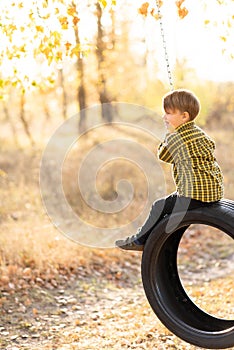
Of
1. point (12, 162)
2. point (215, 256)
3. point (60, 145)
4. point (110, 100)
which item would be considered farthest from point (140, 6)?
point (110, 100)

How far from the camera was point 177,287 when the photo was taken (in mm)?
4746

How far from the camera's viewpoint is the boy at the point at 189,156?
4.18 m

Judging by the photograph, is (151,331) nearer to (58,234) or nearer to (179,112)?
(179,112)

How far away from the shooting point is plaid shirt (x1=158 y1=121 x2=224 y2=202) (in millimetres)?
4176

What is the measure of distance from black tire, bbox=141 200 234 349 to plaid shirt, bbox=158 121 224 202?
13cm

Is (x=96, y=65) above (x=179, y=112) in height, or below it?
above

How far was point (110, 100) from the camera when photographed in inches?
733

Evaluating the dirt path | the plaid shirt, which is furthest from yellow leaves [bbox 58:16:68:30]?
the dirt path

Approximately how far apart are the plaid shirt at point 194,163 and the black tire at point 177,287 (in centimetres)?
13

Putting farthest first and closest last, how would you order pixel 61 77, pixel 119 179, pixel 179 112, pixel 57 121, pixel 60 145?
pixel 57 121 < pixel 61 77 < pixel 60 145 < pixel 119 179 < pixel 179 112

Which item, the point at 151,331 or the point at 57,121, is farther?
the point at 57,121

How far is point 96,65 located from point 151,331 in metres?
12.4

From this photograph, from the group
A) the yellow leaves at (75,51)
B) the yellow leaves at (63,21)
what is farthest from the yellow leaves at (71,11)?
the yellow leaves at (75,51)

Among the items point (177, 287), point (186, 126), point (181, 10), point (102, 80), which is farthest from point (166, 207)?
point (102, 80)
